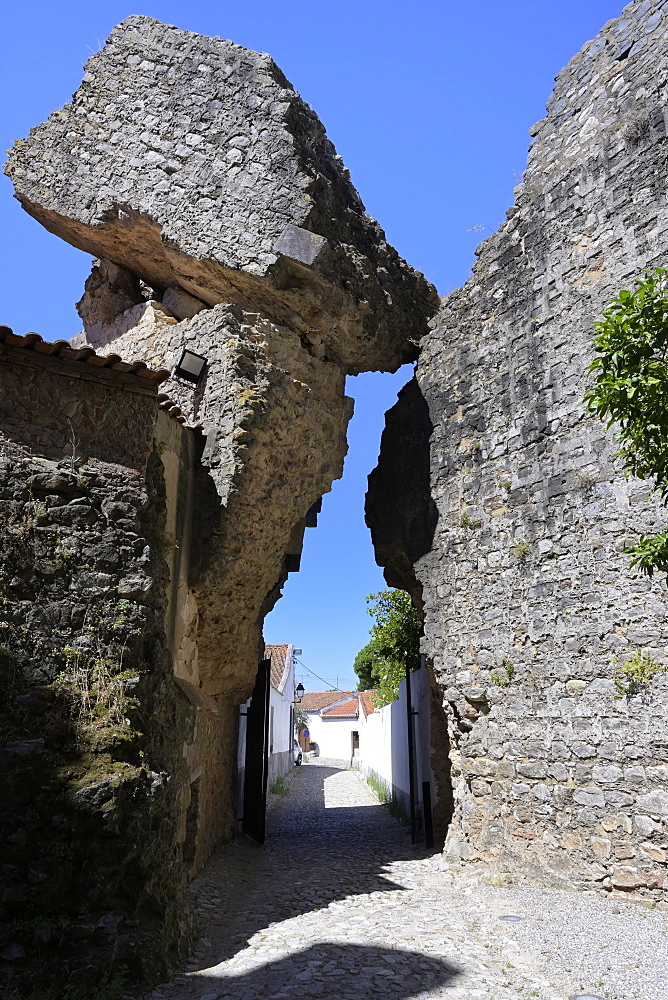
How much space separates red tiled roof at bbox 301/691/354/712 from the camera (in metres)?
47.2

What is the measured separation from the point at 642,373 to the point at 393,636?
1163cm

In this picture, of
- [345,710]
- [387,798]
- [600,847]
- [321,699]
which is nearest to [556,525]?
[600,847]

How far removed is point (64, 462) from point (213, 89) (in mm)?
5651

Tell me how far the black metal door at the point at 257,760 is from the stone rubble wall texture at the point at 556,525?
329cm

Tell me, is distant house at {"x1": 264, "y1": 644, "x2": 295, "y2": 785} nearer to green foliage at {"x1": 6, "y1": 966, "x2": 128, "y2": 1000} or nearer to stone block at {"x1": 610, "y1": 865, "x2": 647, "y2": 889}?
stone block at {"x1": 610, "y1": 865, "x2": 647, "y2": 889}

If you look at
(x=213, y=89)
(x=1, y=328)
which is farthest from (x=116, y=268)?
(x=1, y=328)

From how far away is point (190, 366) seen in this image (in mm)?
7254

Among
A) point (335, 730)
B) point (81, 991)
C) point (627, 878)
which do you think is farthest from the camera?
point (335, 730)

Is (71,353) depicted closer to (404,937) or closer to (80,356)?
(80,356)

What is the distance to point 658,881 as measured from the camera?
207 inches

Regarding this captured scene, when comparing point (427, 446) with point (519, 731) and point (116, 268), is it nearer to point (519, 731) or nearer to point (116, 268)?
point (519, 731)

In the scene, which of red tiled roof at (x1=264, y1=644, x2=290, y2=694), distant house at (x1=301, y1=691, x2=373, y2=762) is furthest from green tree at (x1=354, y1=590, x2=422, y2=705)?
distant house at (x1=301, y1=691, x2=373, y2=762)

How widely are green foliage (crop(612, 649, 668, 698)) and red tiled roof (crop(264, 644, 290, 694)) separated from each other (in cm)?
1805

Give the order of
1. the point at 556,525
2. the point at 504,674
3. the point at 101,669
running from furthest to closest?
the point at 504,674 → the point at 556,525 → the point at 101,669
